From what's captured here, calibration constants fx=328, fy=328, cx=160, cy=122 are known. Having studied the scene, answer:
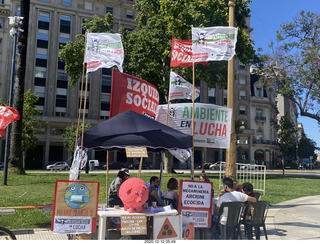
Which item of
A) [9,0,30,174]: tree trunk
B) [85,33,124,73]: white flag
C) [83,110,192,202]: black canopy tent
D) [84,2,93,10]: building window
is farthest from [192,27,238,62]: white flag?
[84,2,93,10]: building window

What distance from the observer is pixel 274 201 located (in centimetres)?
1456

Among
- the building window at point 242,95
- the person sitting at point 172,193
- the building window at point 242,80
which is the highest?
the building window at point 242,80

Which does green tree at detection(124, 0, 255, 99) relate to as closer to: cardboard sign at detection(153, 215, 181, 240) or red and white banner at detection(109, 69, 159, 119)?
red and white banner at detection(109, 69, 159, 119)

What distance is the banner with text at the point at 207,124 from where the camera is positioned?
26.0 ft

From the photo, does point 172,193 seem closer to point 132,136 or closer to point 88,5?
point 132,136

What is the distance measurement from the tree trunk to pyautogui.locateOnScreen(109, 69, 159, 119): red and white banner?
46.1 feet

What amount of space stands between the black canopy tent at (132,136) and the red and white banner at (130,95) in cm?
103

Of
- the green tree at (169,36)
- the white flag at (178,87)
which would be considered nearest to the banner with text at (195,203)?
the white flag at (178,87)

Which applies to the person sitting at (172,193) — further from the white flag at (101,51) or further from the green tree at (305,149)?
the green tree at (305,149)

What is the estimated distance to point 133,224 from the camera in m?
5.24

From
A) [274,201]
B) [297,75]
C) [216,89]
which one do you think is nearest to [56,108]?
[216,89]

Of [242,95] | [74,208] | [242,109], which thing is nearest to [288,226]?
[74,208]

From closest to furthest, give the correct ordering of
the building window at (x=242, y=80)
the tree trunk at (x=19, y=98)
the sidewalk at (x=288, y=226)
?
the sidewalk at (x=288, y=226)
the tree trunk at (x=19, y=98)
the building window at (x=242, y=80)
